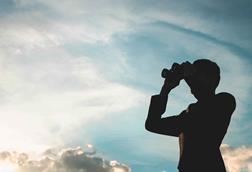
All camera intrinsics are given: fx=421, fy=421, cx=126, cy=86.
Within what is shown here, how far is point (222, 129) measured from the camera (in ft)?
20.0

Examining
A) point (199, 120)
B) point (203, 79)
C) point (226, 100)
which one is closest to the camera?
point (199, 120)

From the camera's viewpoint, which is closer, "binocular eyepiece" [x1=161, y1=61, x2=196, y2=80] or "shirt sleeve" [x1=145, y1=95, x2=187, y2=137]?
"binocular eyepiece" [x1=161, y1=61, x2=196, y2=80]

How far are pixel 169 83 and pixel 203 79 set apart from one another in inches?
20.1

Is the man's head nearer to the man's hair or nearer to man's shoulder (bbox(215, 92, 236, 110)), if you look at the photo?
the man's hair

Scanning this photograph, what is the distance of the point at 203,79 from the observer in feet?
20.7

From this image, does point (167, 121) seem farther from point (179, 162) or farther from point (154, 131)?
point (179, 162)

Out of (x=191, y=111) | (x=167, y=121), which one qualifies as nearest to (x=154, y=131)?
(x=167, y=121)

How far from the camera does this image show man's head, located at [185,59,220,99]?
20.7 ft

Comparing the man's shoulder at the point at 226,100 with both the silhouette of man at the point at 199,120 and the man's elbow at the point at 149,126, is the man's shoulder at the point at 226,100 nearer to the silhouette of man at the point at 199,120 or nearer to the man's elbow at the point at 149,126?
the silhouette of man at the point at 199,120

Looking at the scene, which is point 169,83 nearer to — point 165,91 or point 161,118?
point 165,91

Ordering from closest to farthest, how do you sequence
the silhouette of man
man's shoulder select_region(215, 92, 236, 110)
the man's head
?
the silhouette of man, man's shoulder select_region(215, 92, 236, 110), the man's head

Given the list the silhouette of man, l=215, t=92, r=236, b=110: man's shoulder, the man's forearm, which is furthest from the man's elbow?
l=215, t=92, r=236, b=110: man's shoulder

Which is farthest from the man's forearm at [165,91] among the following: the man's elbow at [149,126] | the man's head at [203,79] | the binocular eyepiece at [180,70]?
the man's elbow at [149,126]

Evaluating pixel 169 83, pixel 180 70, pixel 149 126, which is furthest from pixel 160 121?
pixel 180 70
